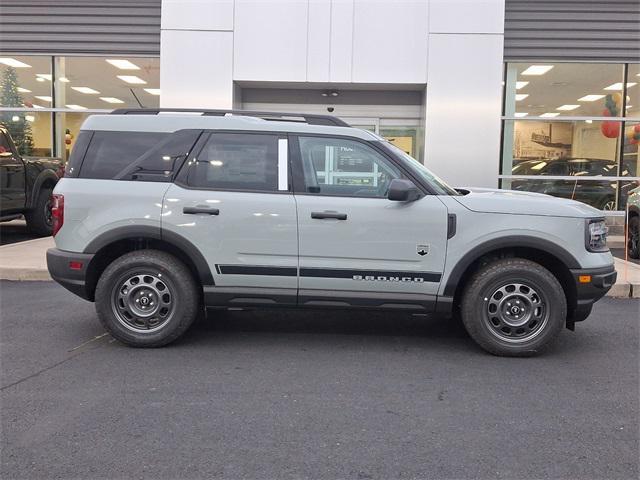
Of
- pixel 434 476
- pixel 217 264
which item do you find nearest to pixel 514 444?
pixel 434 476

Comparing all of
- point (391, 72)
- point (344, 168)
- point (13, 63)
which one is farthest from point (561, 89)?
point (13, 63)

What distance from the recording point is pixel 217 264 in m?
4.98

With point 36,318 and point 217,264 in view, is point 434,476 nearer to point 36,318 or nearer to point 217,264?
point 217,264

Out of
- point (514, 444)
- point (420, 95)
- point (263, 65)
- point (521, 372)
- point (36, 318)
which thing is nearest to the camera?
point (514, 444)

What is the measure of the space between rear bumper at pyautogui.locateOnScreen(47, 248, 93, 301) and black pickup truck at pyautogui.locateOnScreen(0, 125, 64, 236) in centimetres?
581

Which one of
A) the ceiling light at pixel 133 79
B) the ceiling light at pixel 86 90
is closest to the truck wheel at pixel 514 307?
the ceiling light at pixel 133 79

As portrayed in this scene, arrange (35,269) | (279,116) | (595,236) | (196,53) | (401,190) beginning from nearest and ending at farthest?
1. (401,190)
2. (595,236)
3. (279,116)
4. (35,269)
5. (196,53)

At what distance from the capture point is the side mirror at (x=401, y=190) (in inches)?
185

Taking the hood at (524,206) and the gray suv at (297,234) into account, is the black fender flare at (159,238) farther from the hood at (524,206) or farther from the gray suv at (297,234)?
the hood at (524,206)

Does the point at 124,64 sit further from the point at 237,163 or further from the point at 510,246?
the point at 510,246

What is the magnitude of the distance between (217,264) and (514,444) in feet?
8.91

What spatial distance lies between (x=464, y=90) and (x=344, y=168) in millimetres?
7566

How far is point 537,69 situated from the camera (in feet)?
42.0

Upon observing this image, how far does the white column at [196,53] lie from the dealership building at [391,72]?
0.07 ft
